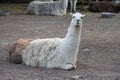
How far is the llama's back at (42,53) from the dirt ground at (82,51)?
0.15m

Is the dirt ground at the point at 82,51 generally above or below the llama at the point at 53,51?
below

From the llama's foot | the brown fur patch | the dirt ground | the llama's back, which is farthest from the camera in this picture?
the brown fur patch

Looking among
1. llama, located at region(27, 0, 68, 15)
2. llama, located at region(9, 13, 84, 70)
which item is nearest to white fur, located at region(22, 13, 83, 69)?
llama, located at region(9, 13, 84, 70)

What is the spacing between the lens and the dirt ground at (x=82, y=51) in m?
6.62

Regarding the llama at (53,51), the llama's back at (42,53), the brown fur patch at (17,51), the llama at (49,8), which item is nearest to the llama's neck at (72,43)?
the llama at (53,51)

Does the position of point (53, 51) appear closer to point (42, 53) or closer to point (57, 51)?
point (57, 51)

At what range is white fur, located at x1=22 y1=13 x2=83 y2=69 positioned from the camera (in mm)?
7070

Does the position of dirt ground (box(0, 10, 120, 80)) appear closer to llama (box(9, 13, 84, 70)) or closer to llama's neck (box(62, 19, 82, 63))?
llama (box(9, 13, 84, 70))

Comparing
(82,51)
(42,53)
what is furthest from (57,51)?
(82,51)

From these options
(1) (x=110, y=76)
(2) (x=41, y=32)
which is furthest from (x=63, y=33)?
(1) (x=110, y=76)

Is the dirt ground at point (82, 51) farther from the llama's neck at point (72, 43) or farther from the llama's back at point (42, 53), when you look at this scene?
the llama's neck at point (72, 43)

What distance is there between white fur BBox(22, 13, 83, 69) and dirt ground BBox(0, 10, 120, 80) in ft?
0.53

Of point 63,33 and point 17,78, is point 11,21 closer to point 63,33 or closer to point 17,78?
point 63,33

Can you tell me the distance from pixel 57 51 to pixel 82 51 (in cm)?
190
